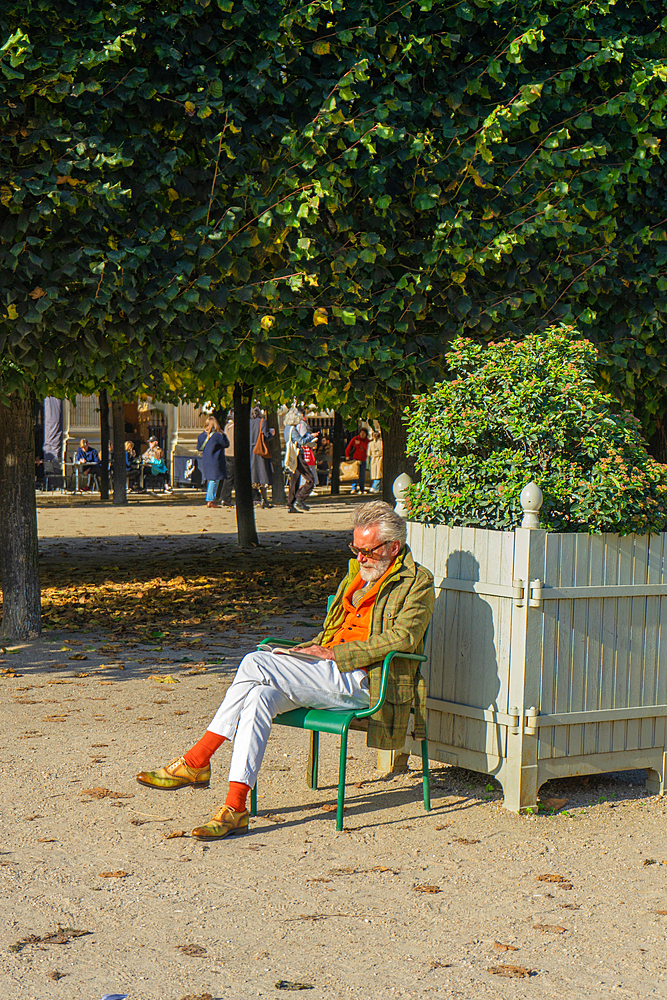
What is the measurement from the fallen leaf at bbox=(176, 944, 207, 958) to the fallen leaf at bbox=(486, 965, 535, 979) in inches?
35.8

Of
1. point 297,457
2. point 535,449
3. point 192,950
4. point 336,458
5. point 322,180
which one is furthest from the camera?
point 336,458

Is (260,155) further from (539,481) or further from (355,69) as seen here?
(539,481)

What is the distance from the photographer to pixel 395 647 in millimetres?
5168

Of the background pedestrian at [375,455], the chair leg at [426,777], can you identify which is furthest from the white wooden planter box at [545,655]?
the background pedestrian at [375,455]

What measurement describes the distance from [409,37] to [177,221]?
206 centimetres

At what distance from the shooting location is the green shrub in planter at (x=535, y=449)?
546cm

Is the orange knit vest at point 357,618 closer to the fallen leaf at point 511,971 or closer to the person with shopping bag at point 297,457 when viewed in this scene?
the fallen leaf at point 511,971

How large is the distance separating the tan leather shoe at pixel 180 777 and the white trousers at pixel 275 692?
0.19m

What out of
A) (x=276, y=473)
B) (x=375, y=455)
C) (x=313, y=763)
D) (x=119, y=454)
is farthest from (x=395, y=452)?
(x=375, y=455)

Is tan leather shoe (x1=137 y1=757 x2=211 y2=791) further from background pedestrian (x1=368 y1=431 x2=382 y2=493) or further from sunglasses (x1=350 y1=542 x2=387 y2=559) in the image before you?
background pedestrian (x1=368 y1=431 x2=382 y2=493)

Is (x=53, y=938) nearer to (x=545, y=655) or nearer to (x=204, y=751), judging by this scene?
(x=204, y=751)

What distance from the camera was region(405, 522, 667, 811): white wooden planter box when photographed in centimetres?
530

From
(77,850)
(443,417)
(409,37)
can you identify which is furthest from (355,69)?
(77,850)

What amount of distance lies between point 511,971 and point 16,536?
6.64 m
